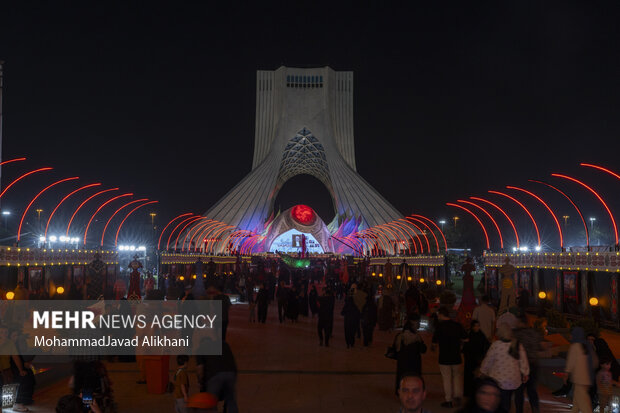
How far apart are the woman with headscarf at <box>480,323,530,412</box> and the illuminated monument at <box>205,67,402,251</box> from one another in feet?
149

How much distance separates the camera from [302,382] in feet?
26.3

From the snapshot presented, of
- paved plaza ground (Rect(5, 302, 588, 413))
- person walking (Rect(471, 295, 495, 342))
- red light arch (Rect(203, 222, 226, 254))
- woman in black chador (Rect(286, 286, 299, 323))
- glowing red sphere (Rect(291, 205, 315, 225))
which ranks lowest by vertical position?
paved plaza ground (Rect(5, 302, 588, 413))

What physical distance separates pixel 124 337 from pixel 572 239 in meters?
72.6

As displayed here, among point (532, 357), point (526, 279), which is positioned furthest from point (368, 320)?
point (526, 279)

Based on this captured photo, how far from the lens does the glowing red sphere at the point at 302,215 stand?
266 feet

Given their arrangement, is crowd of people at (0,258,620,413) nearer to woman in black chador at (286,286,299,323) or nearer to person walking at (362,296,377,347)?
person walking at (362,296,377,347)

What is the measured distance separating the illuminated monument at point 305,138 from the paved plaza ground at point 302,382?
4057cm

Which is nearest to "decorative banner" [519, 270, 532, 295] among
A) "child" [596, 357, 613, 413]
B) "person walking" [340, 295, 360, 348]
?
"person walking" [340, 295, 360, 348]

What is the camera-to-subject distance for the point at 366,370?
8891 mm

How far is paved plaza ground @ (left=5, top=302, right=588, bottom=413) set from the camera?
6777mm

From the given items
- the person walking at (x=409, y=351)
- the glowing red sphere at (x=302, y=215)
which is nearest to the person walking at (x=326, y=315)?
the person walking at (x=409, y=351)

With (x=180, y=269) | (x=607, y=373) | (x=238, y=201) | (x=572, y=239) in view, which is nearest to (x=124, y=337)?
(x=607, y=373)

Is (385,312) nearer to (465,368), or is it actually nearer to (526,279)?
(465,368)

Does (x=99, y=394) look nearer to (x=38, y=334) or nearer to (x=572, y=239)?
(x=38, y=334)
